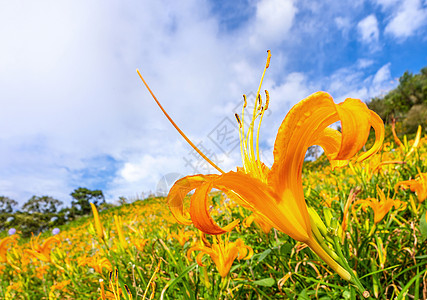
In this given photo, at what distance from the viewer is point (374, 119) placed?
453 mm

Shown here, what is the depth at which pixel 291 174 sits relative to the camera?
1.75 ft

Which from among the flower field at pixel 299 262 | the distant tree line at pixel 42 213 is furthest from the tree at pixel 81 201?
the flower field at pixel 299 262

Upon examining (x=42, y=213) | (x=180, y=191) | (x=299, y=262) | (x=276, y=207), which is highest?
(x=42, y=213)

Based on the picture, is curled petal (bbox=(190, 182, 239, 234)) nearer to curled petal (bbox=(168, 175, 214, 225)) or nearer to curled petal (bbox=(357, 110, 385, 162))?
curled petal (bbox=(168, 175, 214, 225))

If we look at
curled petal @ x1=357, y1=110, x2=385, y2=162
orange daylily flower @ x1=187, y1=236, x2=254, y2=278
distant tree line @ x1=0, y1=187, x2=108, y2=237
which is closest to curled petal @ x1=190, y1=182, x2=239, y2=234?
curled petal @ x1=357, y1=110, x2=385, y2=162

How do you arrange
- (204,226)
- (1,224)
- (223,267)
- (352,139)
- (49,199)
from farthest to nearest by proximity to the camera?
1. (49,199)
2. (1,224)
3. (223,267)
4. (204,226)
5. (352,139)

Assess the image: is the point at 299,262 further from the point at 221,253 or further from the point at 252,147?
the point at 252,147

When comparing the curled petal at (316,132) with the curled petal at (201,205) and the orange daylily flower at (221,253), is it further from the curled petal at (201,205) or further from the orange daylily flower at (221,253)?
the orange daylily flower at (221,253)

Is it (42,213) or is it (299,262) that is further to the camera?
(42,213)

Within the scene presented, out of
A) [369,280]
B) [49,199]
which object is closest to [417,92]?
[369,280]

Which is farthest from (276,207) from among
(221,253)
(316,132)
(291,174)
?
(221,253)

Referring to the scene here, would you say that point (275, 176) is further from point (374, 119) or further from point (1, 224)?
point (1, 224)

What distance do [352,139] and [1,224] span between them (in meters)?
21.0

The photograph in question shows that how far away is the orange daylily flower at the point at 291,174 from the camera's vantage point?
426 mm
